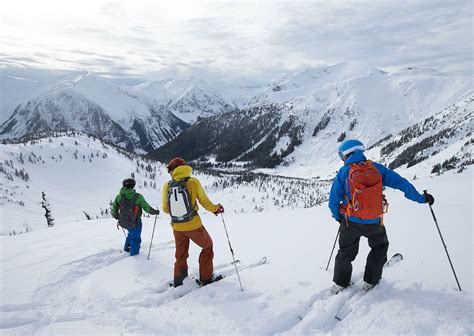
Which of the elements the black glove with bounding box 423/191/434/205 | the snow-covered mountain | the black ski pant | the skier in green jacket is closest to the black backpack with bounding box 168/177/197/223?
the skier in green jacket

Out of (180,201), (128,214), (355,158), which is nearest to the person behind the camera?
(355,158)

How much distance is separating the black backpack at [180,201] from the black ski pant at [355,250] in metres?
2.81

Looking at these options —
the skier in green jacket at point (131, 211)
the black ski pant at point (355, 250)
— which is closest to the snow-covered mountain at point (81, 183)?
the skier in green jacket at point (131, 211)

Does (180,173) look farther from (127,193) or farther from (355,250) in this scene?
(355,250)

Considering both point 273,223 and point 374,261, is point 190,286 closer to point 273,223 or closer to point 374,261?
point 374,261

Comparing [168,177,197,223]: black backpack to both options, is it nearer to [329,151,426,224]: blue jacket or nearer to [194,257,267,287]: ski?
[194,257,267,287]: ski

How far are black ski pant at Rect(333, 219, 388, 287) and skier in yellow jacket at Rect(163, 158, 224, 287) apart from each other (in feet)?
7.61

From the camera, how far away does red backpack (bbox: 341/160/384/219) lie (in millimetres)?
4625

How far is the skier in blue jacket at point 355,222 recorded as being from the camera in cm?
485

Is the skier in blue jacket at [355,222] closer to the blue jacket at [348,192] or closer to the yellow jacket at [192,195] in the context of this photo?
the blue jacket at [348,192]

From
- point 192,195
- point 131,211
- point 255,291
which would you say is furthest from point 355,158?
point 131,211

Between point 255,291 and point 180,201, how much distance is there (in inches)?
84.6

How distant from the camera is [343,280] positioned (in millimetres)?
5195

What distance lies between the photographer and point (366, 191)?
462 cm
